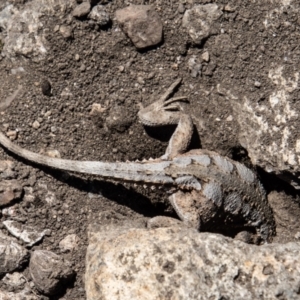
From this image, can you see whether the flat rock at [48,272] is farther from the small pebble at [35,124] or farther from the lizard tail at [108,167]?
the small pebble at [35,124]

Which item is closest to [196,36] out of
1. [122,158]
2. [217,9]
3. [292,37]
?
[217,9]

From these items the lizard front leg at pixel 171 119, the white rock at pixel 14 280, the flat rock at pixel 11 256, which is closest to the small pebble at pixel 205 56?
the lizard front leg at pixel 171 119

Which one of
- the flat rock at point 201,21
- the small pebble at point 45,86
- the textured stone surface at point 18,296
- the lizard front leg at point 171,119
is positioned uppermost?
the flat rock at point 201,21

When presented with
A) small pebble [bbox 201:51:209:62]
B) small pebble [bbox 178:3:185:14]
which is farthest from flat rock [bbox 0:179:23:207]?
small pebble [bbox 178:3:185:14]

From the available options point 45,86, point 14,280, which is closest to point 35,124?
point 45,86

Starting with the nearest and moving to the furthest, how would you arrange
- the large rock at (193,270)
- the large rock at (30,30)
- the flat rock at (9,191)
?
the large rock at (193,270), the flat rock at (9,191), the large rock at (30,30)

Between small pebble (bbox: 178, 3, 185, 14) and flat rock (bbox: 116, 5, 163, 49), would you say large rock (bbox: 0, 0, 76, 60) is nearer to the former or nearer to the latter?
flat rock (bbox: 116, 5, 163, 49)

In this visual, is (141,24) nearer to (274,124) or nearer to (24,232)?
(274,124)
